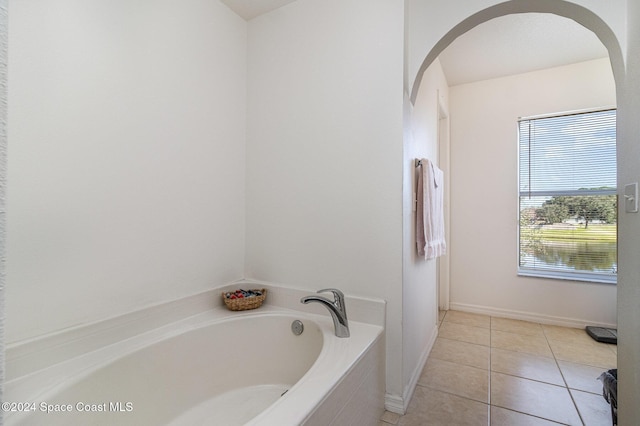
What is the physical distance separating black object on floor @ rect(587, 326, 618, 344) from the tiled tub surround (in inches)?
88.0

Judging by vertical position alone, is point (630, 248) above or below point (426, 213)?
below

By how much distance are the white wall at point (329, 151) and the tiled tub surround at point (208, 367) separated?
0.60 feet

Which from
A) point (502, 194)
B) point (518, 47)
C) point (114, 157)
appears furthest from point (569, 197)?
point (114, 157)

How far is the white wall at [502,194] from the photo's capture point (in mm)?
2770

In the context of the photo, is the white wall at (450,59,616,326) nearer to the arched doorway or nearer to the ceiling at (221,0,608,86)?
the ceiling at (221,0,608,86)

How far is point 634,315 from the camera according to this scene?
1094 millimetres

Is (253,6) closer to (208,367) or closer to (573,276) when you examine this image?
(208,367)

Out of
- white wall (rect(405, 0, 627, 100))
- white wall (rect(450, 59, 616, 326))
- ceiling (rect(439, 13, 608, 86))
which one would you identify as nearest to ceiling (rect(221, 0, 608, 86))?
ceiling (rect(439, 13, 608, 86))

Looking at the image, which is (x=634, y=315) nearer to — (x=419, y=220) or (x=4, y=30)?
(x=419, y=220)

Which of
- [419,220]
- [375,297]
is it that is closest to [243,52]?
[419,220]

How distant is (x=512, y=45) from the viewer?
252 cm

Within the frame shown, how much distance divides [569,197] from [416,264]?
217cm

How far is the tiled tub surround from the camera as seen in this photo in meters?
1.05

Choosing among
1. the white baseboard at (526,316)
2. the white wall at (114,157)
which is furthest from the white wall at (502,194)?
the white wall at (114,157)
